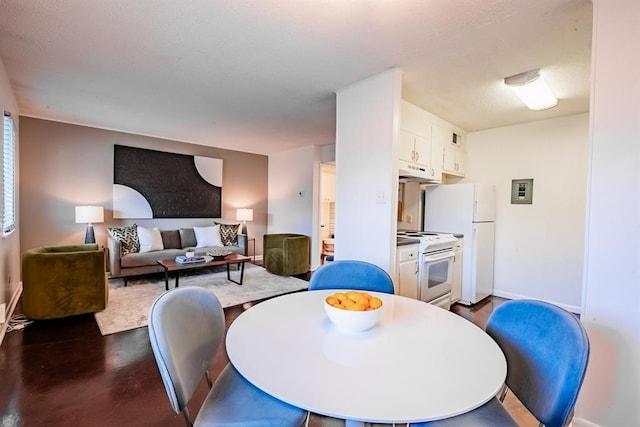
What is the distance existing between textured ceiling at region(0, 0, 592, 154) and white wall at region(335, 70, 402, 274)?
0.58 feet

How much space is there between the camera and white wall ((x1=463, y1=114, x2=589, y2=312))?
3.40m

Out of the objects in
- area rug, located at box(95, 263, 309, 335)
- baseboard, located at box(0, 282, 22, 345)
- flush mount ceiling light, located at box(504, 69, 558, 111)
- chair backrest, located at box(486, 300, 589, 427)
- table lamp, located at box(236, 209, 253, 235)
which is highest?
flush mount ceiling light, located at box(504, 69, 558, 111)

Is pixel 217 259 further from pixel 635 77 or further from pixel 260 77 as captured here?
pixel 635 77

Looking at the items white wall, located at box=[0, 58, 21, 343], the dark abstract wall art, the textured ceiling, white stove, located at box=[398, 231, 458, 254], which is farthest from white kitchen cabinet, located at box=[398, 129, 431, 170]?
the dark abstract wall art

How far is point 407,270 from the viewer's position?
2.72 metres

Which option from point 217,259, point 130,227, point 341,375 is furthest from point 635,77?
point 130,227

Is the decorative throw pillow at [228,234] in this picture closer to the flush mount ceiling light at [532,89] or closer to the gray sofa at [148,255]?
the gray sofa at [148,255]

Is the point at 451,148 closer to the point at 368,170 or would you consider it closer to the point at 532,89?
the point at 532,89

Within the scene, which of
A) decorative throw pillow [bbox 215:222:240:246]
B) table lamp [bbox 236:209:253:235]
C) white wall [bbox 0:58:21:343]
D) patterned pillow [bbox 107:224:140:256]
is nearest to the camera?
white wall [bbox 0:58:21:343]

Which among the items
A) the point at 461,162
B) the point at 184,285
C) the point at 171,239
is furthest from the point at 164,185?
the point at 461,162

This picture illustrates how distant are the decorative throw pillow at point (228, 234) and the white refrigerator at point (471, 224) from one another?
349 centimetres

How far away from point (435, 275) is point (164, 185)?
15.0ft

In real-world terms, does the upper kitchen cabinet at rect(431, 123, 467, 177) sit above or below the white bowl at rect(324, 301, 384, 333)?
above

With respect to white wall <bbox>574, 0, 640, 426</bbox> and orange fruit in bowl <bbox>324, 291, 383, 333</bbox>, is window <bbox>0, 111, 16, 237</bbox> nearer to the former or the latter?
orange fruit in bowl <bbox>324, 291, 383, 333</bbox>
